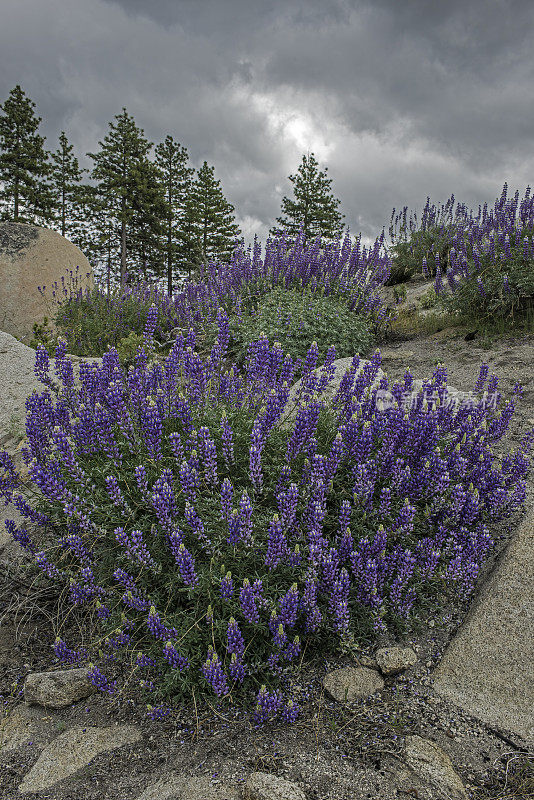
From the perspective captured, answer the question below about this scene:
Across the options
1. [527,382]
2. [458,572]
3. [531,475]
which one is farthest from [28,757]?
[527,382]

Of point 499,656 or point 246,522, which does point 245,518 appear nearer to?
point 246,522

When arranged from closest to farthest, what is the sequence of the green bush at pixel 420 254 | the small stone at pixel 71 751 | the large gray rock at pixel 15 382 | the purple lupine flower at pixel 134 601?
1. the small stone at pixel 71 751
2. the purple lupine flower at pixel 134 601
3. the large gray rock at pixel 15 382
4. the green bush at pixel 420 254

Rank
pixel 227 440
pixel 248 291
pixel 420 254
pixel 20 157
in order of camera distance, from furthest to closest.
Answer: pixel 20 157 → pixel 420 254 → pixel 248 291 → pixel 227 440

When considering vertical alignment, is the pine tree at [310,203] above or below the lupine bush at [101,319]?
above

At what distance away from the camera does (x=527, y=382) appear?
21.4ft

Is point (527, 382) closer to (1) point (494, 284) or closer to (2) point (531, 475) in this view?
(2) point (531, 475)

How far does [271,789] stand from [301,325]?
6.73m

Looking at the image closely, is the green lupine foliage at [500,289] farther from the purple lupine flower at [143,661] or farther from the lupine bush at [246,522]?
the purple lupine flower at [143,661]

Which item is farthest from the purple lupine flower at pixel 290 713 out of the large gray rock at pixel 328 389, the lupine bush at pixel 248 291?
the lupine bush at pixel 248 291

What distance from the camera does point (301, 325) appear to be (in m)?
8.16

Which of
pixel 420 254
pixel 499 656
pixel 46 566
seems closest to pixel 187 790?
pixel 46 566

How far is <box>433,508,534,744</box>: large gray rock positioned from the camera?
8.59 feet

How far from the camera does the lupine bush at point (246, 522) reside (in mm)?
2812

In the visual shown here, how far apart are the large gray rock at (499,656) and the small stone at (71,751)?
5.86 feet
